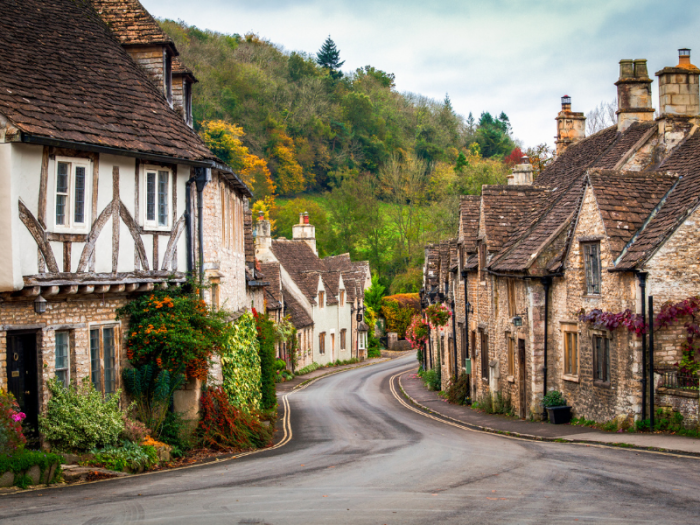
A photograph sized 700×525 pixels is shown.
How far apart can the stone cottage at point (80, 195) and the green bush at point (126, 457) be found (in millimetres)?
1440

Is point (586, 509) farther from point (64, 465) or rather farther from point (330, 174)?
point (330, 174)

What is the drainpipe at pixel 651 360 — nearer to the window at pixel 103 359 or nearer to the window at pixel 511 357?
the window at pixel 511 357

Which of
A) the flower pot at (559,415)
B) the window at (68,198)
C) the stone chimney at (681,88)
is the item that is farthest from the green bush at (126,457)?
the stone chimney at (681,88)

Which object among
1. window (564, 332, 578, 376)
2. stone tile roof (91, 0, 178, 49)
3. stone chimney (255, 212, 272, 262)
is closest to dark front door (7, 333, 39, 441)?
stone tile roof (91, 0, 178, 49)

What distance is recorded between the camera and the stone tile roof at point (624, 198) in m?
18.3

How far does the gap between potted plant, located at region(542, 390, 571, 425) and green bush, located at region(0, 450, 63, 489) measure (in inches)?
540

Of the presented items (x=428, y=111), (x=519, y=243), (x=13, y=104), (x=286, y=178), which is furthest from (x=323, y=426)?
(x=428, y=111)

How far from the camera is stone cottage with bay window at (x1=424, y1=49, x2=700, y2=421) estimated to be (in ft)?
55.6

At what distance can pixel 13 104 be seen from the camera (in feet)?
42.3

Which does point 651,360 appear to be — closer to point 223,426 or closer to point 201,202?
point 223,426

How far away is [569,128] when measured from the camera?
3541 centimetres

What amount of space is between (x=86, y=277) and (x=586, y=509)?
9778mm

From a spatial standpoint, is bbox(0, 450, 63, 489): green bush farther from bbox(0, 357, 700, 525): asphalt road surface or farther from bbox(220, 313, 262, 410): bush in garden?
bbox(220, 313, 262, 410): bush in garden

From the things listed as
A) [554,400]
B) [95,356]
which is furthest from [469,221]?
[95,356]
